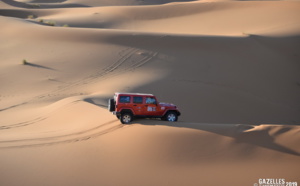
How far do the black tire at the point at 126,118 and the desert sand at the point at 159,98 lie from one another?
1.04 feet

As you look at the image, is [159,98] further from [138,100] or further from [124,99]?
[124,99]

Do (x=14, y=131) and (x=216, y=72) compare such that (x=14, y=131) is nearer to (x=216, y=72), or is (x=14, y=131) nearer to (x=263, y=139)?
(x=263, y=139)

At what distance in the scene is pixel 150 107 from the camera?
12383 mm

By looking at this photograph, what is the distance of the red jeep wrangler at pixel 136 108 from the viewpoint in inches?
477

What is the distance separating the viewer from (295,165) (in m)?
8.70

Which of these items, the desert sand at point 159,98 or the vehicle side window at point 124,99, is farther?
the vehicle side window at point 124,99

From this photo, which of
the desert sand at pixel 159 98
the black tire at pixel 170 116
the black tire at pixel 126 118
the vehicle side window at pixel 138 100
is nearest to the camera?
the desert sand at pixel 159 98

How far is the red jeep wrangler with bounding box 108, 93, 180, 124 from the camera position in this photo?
39.8 ft

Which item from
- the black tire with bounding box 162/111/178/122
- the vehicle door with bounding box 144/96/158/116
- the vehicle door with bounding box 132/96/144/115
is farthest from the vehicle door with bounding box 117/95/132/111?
the black tire with bounding box 162/111/178/122

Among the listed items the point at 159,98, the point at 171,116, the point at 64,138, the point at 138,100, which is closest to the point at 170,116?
the point at 171,116

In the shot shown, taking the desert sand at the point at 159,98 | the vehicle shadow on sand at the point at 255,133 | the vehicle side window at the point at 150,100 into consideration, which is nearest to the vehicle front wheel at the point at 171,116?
the vehicle side window at the point at 150,100

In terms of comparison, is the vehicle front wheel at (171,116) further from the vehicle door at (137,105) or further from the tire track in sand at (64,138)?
the tire track in sand at (64,138)

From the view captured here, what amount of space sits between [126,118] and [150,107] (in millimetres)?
884

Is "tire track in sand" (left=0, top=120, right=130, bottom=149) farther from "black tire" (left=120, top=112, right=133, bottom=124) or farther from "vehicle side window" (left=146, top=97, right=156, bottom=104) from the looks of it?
"vehicle side window" (left=146, top=97, right=156, bottom=104)
